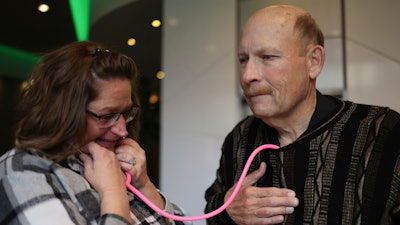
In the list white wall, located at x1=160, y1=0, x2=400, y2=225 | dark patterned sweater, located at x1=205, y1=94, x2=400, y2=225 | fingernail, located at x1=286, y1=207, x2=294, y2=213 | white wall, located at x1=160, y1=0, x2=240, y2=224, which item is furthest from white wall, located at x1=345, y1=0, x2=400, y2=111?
fingernail, located at x1=286, y1=207, x2=294, y2=213

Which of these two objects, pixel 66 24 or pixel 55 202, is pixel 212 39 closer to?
pixel 66 24

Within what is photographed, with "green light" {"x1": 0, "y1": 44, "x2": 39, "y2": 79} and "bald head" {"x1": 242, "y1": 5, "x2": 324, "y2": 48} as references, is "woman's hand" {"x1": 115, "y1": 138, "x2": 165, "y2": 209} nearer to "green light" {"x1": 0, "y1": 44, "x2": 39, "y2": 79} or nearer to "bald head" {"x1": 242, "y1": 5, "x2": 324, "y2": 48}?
"bald head" {"x1": 242, "y1": 5, "x2": 324, "y2": 48}

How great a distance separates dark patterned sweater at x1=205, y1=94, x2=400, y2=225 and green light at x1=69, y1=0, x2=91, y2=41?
6.51 ft

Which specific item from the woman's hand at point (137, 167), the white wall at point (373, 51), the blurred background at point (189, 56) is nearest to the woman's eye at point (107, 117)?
the woman's hand at point (137, 167)

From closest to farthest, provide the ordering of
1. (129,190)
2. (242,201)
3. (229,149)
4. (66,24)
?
(129,190), (242,201), (229,149), (66,24)

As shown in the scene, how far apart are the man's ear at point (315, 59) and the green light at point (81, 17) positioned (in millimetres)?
2005

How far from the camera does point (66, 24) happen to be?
2857 millimetres

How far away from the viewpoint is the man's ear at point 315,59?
1.27 meters

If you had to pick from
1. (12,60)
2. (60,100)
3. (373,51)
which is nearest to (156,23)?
(12,60)

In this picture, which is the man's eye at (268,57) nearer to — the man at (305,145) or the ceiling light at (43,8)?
the man at (305,145)

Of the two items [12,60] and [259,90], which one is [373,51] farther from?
[12,60]

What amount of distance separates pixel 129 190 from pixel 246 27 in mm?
543

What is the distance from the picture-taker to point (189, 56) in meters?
3.15

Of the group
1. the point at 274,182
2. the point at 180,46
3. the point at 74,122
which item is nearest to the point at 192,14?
the point at 180,46
